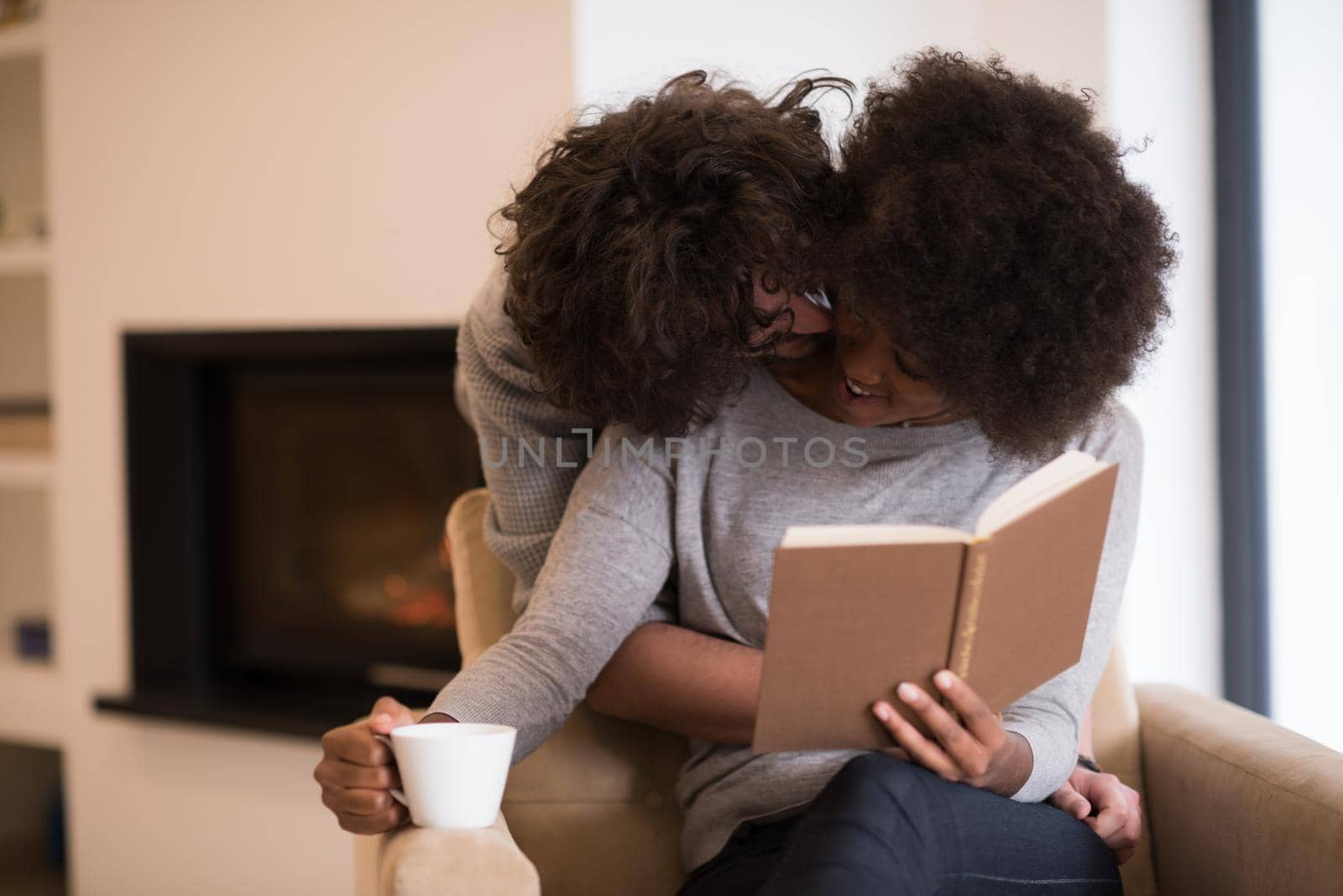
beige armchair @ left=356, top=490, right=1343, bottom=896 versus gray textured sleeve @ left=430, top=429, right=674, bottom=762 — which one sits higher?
gray textured sleeve @ left=430, top=429, right=674, bottom=762

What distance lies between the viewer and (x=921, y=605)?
89 cm

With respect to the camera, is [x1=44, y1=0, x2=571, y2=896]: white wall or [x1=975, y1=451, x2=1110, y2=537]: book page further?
[x1=44, y1=0, x2=571, y2=896]: white wall

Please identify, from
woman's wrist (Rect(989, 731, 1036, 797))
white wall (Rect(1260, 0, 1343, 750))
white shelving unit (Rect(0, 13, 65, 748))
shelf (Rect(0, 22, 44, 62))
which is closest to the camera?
woman's wrist (Rect(989, 731, 1036, 797))

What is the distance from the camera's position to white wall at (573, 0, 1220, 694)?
75.0 inches

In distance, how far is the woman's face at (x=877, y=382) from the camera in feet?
3.42

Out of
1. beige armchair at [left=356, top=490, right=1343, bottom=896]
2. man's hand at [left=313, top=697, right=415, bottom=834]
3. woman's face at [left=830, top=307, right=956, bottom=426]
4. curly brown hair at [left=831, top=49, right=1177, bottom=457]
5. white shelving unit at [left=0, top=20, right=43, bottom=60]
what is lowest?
beige armchair at [left=356, top=490, right=1343, bottom=896]

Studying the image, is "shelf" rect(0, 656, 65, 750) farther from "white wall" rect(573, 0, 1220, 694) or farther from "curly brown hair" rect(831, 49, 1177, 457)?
"curly brown hair" rect(831, 49, 1177, 457)

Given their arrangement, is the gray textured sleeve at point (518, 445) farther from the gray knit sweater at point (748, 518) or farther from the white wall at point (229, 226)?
the white wall at point (229, 226)

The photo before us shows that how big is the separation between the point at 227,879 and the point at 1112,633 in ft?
6.58

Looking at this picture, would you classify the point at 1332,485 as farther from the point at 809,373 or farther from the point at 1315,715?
the point at 809,373

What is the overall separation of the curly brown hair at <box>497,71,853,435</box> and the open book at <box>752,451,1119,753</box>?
0.74 ft

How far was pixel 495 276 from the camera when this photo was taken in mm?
1343

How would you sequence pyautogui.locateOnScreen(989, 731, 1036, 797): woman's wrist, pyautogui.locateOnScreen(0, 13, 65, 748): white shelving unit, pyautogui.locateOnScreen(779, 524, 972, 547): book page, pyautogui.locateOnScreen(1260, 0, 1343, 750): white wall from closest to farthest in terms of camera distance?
pyautogui.locateOnScreen(779, 524, 972, 547): book page, pyautogui.locateOnScreen(989, 731, 1036, 797): woman's wrist, pyautogui.locateOnScreen(1260, 0, 1343, 750): white wall, pyautogui.locateOnScreen(0, 13, 65, 748): white shelving unit

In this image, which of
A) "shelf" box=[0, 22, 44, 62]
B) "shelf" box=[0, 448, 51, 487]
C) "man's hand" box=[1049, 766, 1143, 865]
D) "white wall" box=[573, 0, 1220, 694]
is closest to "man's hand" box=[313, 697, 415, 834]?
"man's hand" box=[1049, 766, 1143, 865]
